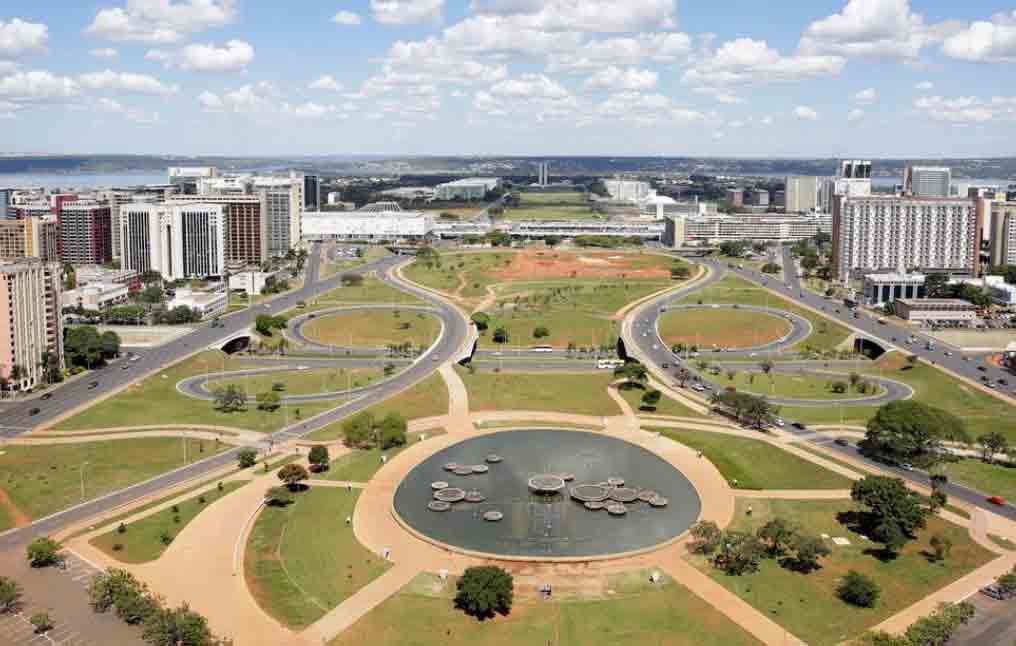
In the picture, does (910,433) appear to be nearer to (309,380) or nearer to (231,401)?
(309,380)

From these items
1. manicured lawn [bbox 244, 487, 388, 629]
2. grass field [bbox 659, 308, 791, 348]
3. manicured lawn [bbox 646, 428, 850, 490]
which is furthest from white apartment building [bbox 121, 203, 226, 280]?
manicured lawn [bbox 646, 428, 850, 490]

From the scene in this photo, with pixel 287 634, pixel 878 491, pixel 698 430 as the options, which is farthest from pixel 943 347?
pixel 287 634

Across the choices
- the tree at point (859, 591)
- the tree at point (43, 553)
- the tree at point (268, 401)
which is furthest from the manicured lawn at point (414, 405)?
the tree at point (859, 591)

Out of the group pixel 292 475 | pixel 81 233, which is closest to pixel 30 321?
pixel 292 475

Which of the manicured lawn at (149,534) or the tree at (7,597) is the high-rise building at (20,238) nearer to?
the manicured lawn at (149,534)

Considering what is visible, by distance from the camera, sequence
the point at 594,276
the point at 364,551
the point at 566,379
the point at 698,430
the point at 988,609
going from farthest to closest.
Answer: the point at 594,276
the point at 566,379
the point at 698,430
the point at 364,551
the point at 988,609

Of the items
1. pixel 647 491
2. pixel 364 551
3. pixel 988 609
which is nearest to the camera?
pixel 988 609

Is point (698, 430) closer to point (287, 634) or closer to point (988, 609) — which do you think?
point (988, 609)
